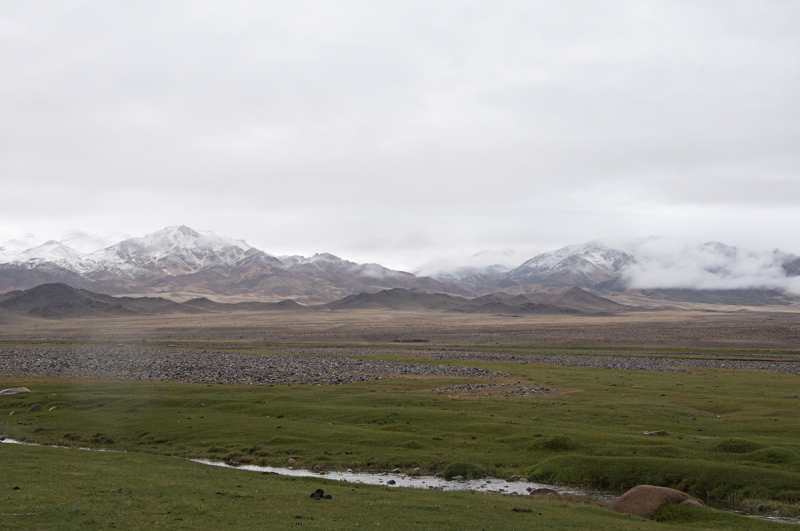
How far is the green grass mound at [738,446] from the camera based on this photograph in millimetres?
29969

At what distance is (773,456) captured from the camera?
28453mm

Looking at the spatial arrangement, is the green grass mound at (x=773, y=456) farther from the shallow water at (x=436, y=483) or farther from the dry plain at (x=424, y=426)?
the shallow water at (x=436, y=483)

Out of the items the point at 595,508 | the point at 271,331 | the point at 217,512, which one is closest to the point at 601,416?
the point at 595,508

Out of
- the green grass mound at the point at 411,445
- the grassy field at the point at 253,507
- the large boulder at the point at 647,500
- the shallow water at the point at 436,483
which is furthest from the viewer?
the green grass mound at the point at 411,445

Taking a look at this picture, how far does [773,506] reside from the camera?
23.8 m

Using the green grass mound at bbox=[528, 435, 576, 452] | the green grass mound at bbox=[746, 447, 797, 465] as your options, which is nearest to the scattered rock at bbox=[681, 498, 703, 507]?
the green grass mound at bbox=[746, 447, 797, 465]

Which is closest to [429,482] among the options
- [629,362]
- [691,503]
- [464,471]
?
[464,471]

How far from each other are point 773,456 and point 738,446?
1.91 m

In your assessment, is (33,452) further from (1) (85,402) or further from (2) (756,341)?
(2) (756,341)

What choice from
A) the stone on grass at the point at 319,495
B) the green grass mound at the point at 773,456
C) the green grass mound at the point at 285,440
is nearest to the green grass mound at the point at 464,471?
the stone on grass at the point at 319,495

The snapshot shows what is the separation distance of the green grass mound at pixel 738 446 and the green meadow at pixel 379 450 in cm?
7

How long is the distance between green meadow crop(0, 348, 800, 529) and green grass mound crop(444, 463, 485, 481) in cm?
51

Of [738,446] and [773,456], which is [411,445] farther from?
[773,456]

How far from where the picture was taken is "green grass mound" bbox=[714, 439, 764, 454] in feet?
98.3
